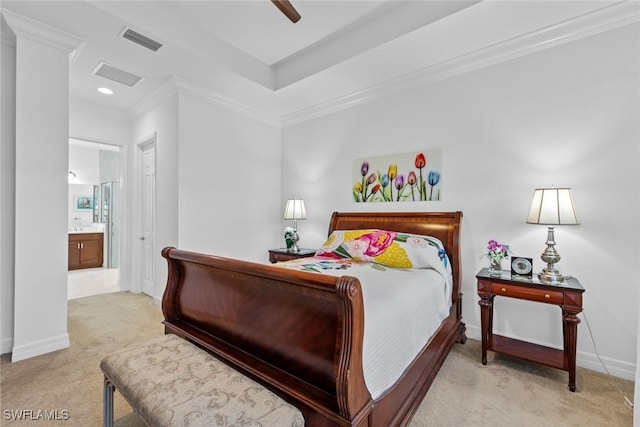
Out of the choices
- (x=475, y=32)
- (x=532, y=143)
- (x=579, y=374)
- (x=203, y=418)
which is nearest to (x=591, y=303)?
(x=579, y=374)

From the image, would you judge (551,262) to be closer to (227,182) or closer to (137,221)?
(227,182)

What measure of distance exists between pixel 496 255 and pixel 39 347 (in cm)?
392

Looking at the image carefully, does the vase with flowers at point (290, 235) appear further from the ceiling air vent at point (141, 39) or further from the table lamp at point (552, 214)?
the table lamp at point (552, 214)

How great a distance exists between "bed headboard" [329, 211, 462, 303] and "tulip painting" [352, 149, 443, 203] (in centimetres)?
21

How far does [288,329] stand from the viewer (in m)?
1.39

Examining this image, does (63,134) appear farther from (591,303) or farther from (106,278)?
(591,303)

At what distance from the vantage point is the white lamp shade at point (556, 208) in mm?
2064

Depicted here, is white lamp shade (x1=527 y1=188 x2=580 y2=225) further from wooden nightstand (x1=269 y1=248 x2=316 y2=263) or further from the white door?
the white door

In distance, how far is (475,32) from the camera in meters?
2.44

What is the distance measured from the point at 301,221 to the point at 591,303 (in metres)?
3.18

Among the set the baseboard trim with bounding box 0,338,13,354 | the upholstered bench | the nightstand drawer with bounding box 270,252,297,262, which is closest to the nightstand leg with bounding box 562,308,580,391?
the upholstered bench

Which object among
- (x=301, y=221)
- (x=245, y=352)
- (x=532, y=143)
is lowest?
(x=245, y=352)

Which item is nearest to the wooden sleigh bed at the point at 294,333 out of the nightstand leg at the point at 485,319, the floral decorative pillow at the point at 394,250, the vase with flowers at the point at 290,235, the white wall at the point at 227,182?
the nightstand leg at the point at 485,319

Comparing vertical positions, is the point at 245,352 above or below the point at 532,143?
below
